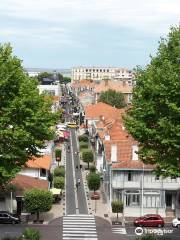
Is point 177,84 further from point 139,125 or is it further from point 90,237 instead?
point 90,237

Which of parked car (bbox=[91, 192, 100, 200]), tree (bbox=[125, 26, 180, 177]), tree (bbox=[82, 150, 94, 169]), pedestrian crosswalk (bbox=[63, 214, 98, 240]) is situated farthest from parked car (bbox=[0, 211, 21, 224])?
tree (bbox=[82, 150, 94, 169])

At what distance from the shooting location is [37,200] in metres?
68.4

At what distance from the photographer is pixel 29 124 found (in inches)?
2176

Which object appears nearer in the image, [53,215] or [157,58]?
[157,58]

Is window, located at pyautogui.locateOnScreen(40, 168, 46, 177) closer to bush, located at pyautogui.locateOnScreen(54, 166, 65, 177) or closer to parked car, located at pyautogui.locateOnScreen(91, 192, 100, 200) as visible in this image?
parked car, located at pyautogui.locateOnScreen(91, 192, 100, 200)

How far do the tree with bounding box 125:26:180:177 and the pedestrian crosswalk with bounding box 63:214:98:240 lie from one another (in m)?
13.4

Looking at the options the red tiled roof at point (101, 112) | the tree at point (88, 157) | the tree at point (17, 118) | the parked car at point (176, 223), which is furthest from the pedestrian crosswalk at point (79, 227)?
the red tiled roof at point (101, 112)

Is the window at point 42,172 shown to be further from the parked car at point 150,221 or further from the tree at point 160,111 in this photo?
the tree at point 160,111

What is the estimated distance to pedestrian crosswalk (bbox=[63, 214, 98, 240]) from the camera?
62.6 meters

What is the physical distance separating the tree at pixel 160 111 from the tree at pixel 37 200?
18.5m

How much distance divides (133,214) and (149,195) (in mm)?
2996

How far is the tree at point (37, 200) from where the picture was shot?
2692 inches

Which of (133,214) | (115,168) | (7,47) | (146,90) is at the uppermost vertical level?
(7,47)

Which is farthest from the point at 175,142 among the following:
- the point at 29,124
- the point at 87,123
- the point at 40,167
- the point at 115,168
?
the point at 87,123
